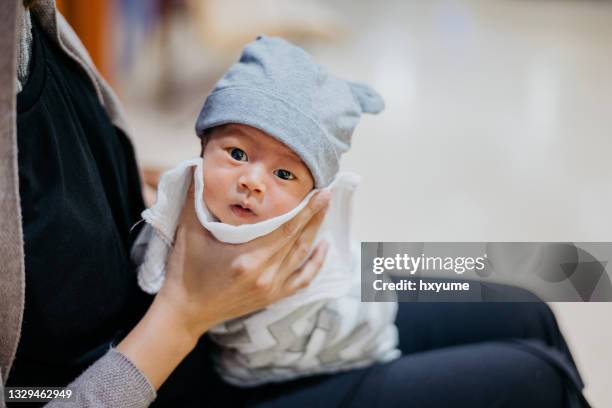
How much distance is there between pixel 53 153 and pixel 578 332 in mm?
1375

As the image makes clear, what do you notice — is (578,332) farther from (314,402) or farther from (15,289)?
(15,289)

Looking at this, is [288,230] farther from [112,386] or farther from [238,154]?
[112,386]

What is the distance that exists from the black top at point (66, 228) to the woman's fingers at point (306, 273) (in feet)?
0.69

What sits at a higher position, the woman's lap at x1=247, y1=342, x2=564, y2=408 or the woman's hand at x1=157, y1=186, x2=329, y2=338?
the woman's hand at x1=157, y1=186, x2=329, y2=338

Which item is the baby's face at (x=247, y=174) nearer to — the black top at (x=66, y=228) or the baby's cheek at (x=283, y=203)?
the baby's cheek at (x=283, y=203)

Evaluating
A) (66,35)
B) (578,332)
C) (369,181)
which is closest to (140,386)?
(66,35)

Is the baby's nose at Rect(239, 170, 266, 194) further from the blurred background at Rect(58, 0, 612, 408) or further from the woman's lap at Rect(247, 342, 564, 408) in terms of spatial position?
the blurred background at Rect(58, 0, 612, 408)

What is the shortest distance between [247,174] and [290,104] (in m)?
0.10

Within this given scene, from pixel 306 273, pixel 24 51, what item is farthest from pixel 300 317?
pixel 24 51

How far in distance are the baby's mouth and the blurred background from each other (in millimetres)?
823

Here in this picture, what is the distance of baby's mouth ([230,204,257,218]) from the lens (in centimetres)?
80

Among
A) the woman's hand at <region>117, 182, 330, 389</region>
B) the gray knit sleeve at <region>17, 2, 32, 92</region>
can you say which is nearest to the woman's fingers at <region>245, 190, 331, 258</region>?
the woman's hand at <region>117, 182, 330, 389</region>

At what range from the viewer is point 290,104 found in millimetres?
792

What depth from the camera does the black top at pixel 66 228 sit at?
712 millimetres
